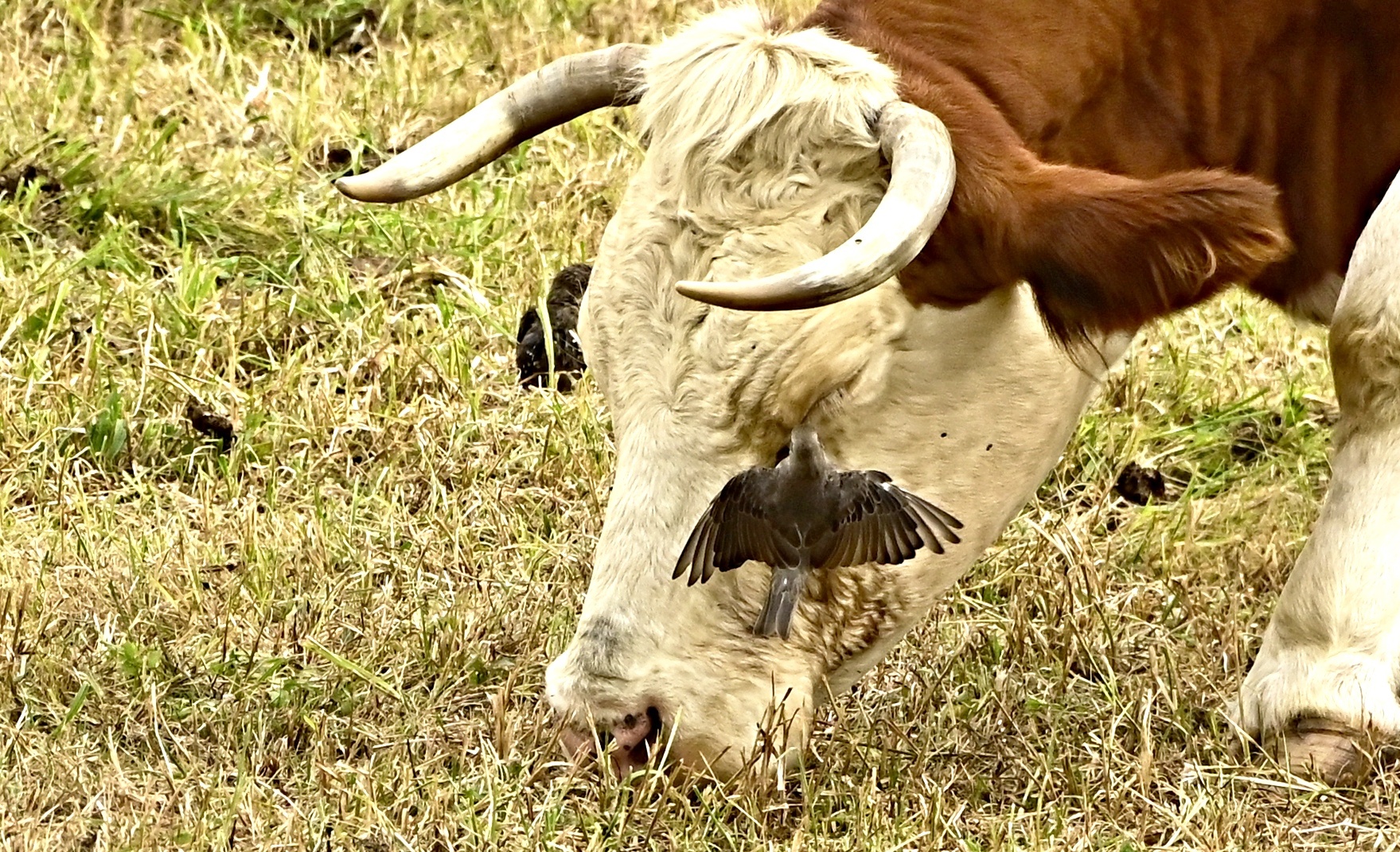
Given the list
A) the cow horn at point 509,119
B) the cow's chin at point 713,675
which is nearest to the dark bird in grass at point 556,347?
the cow horn at point 509,119

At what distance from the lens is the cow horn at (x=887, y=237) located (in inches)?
115

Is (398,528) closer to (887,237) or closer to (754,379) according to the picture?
(754,379)

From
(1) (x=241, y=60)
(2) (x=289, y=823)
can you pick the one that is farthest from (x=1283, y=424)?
(1) (x=241, y=60)

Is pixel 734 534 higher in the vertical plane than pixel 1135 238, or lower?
lower

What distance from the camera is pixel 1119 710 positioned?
398 centimetres

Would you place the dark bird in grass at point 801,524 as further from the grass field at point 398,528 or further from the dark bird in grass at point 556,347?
the dark bird in grass at point 556,347

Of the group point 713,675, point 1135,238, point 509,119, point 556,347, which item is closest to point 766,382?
point 713,675

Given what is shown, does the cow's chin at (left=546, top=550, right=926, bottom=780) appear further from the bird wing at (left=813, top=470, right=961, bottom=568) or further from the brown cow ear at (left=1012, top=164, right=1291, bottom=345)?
the brown cow ear at (left=1012, top=164, right=1291, bottom=345)

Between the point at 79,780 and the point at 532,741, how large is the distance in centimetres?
74

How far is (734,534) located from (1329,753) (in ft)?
3.77

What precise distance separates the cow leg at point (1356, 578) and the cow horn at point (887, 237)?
0.87 meters

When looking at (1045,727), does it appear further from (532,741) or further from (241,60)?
(241,60)

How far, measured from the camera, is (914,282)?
3.33m

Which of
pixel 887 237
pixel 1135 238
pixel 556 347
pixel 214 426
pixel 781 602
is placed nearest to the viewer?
pixel 887 237
